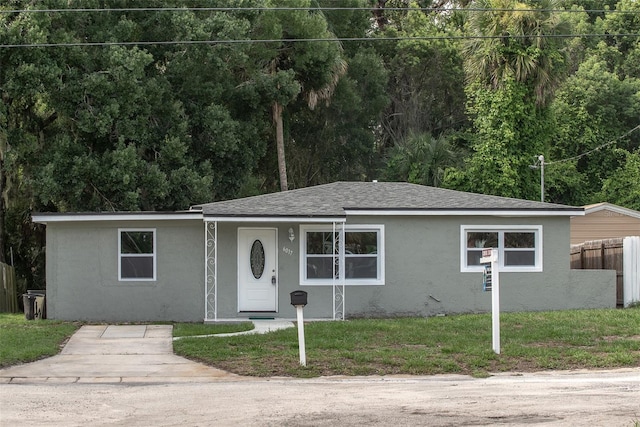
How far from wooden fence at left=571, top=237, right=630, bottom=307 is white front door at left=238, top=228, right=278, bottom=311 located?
352 inches

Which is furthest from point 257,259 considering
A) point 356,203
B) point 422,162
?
point 422,162

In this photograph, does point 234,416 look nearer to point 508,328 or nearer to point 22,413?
point 22,413

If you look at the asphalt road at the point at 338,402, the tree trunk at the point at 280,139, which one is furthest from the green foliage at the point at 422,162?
the asphalt road at the point at 338,402

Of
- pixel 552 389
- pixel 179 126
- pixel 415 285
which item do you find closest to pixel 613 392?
pixel 552 389

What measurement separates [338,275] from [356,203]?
1846 mm

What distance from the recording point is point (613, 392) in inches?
531

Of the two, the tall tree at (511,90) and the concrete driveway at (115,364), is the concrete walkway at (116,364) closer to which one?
the concrete driveway at (115,364)

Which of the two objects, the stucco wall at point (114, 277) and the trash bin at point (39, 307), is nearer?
the stucco wall at point (114, 277)

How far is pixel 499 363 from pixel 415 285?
7585 mm

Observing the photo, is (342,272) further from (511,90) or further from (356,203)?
(511,90)

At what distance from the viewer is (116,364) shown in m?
17.0

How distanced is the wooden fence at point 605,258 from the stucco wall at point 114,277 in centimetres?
1070

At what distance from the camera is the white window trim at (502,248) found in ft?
79.4

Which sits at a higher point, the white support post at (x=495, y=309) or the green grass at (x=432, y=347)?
the white support post at (x=495, y=309)
